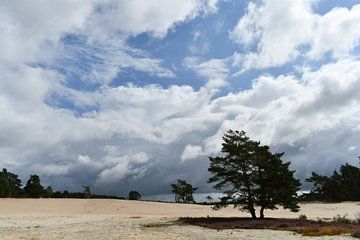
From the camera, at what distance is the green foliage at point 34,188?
413ft

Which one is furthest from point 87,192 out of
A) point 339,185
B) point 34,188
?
point 339,185

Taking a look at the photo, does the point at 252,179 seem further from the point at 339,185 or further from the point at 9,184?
the point at 9,184

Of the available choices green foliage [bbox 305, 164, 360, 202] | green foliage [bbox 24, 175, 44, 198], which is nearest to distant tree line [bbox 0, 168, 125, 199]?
green foliage [bbox 24, 175, 44, 198]

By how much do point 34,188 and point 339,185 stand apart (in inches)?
3204

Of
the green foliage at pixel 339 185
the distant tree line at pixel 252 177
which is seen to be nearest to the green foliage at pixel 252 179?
the distant tree line at pixel 252 177

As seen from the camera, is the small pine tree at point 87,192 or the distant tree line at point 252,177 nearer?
the distant tree line at point 252,177

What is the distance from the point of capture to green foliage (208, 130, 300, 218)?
54688 millimetres

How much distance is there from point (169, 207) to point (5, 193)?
57.0 metres

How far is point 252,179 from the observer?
55.2 metres

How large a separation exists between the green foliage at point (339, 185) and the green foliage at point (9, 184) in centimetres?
8319

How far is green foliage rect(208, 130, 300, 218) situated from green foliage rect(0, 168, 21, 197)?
302 ft

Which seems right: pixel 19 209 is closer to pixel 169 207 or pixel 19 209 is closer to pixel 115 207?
pixel 115 207

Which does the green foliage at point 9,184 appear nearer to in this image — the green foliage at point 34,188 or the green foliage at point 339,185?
the green foliage at point 34,188

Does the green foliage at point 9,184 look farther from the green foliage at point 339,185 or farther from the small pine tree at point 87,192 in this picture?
the green foliage at point 339,185
